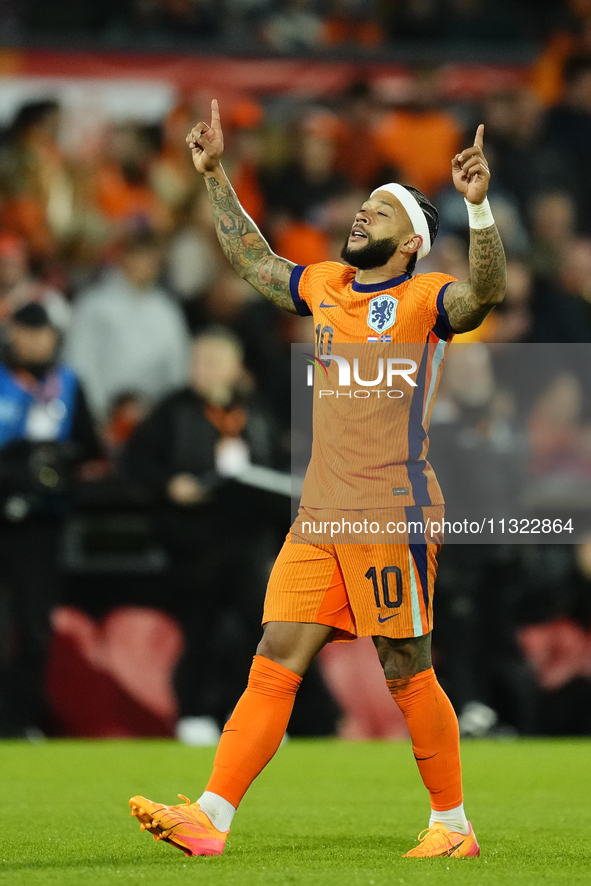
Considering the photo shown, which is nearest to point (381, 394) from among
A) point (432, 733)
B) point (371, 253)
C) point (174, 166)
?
point (371, 253)

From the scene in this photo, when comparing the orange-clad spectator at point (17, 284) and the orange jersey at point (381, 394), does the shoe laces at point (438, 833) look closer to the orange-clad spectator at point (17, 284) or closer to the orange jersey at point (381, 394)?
the orange jersey at point (381, 394)

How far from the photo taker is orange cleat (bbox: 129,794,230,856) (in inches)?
159

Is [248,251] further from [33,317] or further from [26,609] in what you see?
[26,609]

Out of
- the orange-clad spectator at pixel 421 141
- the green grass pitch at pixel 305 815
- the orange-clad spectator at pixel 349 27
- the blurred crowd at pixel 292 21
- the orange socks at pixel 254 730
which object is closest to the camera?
the green grass pitch at pixel 305 815

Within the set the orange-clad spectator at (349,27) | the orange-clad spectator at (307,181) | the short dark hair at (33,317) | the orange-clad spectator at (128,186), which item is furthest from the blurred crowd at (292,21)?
the short dark hair at (33,317)

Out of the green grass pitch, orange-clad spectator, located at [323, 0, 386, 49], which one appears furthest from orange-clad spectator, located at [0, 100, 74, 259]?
the green grass pitch

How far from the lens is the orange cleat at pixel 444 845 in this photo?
434 cm

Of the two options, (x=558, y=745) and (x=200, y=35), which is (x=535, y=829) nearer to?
(x=558, y=745)

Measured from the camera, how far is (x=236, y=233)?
489 centimetres

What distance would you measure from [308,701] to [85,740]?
137 centimetres

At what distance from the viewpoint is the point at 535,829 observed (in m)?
5.14

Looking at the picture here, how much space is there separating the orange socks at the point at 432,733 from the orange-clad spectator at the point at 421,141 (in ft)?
25.5

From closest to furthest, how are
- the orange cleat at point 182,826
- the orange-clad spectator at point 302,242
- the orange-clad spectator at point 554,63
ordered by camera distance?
the orange cleat at point 182,826 < the orange-clad spectator at point 302,242 < the orange-clad spectator at point 554,63

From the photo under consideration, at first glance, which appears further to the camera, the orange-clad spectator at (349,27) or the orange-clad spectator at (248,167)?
the orange-clad spectator at (349,27)
